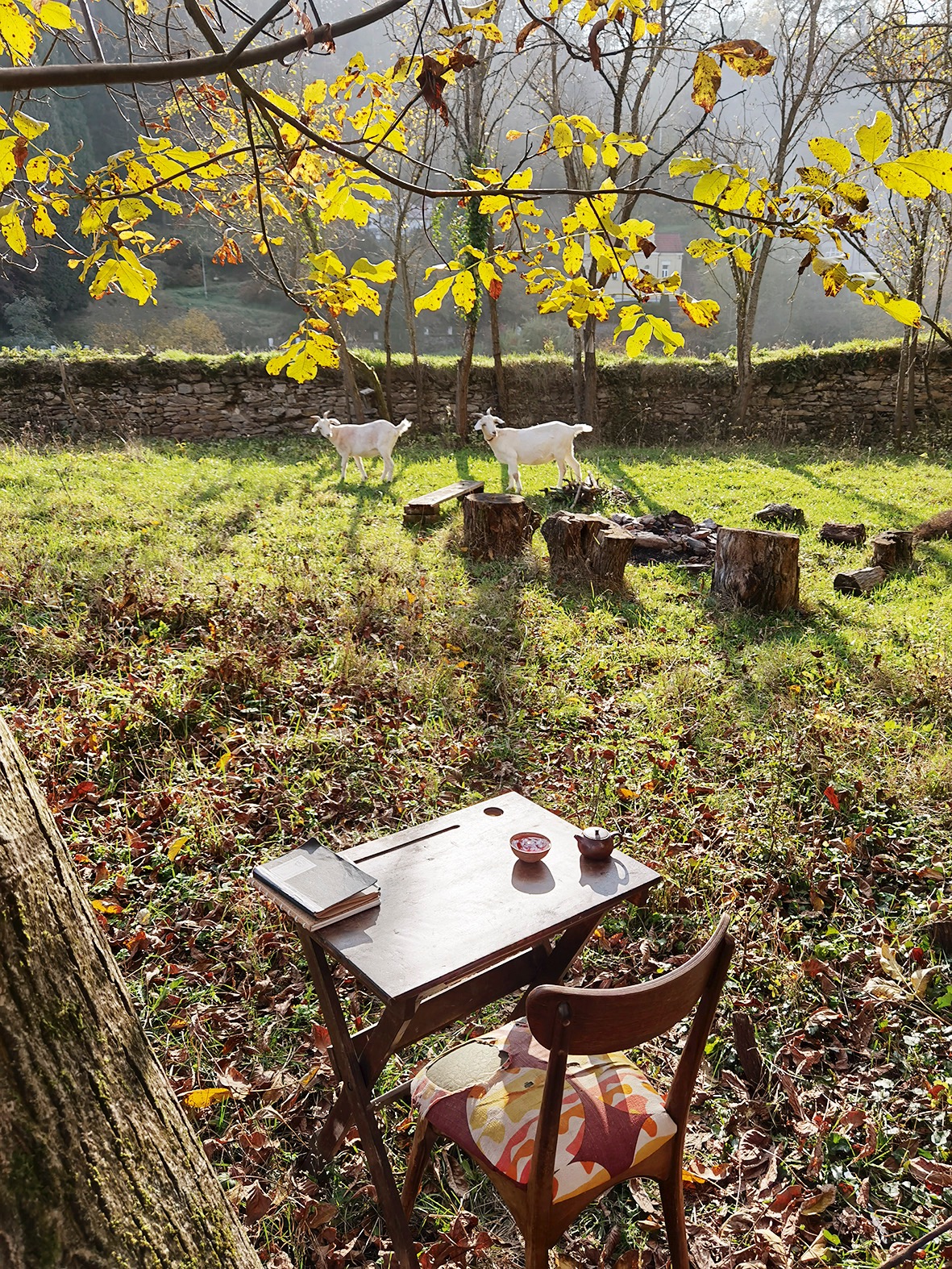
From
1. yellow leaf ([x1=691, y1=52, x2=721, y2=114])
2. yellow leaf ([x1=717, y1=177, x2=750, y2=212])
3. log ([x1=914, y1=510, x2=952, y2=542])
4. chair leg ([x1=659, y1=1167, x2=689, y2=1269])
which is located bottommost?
chair leg ([x1=659, y1=1167, x2=689, y2=1269])

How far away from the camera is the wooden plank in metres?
8.73

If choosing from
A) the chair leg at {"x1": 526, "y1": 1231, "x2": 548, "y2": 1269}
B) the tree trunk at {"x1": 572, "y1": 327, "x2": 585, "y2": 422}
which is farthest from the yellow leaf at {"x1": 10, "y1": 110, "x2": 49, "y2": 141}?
the tree trunk at {"x1": 572, "y1": 327, "x2": 585, "y2": 422}

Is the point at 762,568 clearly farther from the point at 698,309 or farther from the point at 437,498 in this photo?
the point at 698,309

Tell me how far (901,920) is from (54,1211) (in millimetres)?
3415

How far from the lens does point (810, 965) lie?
315 centimetres

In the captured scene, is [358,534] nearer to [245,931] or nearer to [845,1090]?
[245,931]

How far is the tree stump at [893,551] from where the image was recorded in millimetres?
7219

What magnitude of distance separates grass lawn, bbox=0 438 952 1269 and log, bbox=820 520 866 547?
0.89 feet

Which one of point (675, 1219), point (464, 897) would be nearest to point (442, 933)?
point (464, 897)

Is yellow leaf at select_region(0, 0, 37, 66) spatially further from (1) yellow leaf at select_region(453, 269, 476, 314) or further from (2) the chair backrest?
(2) the chair backrest

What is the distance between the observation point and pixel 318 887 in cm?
230

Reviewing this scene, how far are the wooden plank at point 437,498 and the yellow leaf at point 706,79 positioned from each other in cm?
714

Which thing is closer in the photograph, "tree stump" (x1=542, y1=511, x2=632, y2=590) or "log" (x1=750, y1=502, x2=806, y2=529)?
"tree stump" (x1=542, y1=511, x2=632, y2=590)

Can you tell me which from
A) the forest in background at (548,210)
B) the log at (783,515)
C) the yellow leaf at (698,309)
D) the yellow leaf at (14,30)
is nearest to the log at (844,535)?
the log at (783,515)
